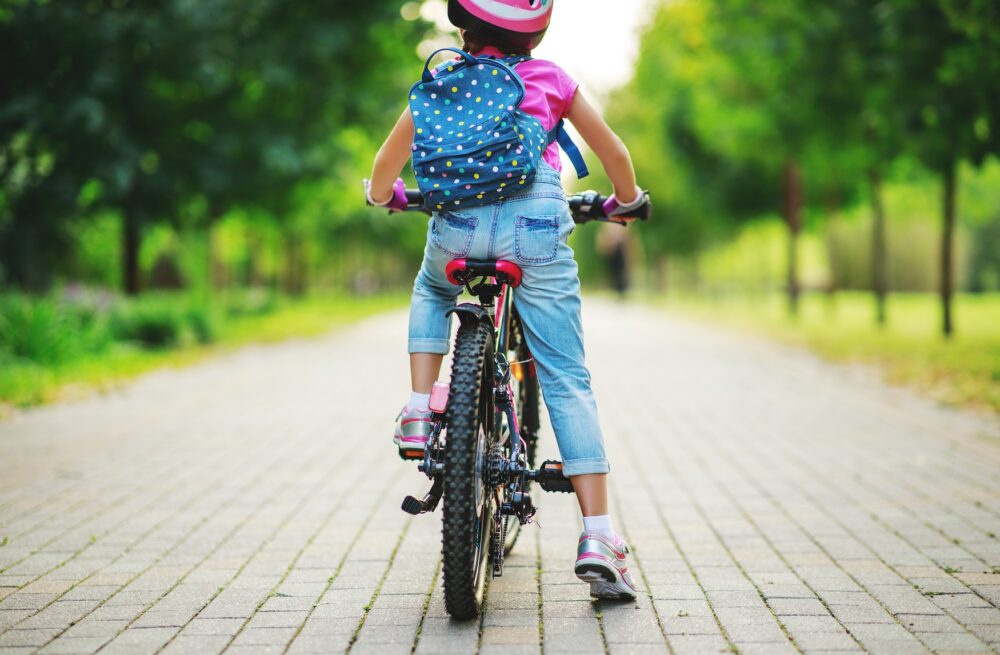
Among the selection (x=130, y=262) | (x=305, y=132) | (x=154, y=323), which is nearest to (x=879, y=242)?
(x=305, y=132)

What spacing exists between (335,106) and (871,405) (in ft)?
35.9

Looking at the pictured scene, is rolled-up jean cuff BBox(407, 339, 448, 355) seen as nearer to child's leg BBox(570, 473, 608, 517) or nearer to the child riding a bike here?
the child riding a bike

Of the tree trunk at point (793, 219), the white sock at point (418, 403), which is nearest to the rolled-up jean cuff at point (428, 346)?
the white sock at point (418, 403)

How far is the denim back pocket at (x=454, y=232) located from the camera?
326 cm

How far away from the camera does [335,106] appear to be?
56.1 ft

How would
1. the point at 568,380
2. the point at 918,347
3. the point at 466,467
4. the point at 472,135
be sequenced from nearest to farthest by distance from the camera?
the point at 466,467 → the point at 472,135 → the point at 568,380 → the point at 918,347

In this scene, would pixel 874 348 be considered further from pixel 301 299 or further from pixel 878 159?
pixel 301 299

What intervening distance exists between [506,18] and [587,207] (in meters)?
0.72

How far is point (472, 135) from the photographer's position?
10.4 feet

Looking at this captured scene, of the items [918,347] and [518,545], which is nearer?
[518,545]

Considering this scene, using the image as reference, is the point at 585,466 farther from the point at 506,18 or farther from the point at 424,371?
the point at 506,18

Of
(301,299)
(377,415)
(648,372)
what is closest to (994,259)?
(301,299)

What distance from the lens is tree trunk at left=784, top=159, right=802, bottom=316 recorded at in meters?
21.3

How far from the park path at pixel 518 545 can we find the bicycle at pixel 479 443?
0.75ft
